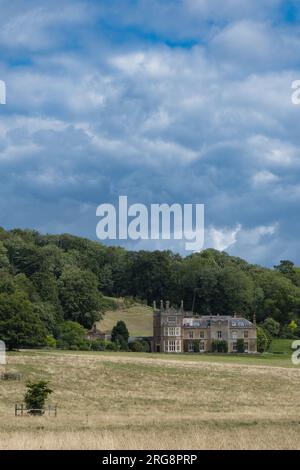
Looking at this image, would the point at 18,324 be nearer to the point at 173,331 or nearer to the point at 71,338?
the point at 71,338

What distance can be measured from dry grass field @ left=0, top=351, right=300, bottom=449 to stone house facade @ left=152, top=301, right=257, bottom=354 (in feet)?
119

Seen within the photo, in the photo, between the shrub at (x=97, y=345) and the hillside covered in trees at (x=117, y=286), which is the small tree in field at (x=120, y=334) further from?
the shrub at (x=97, y=345)

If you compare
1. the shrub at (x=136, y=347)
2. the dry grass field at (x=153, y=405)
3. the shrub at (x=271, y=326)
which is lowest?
the dry grass field at (x=153, y=405)

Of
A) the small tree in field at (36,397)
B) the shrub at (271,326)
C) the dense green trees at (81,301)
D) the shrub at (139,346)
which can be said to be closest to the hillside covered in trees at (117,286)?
the dense green trees at (81,301)

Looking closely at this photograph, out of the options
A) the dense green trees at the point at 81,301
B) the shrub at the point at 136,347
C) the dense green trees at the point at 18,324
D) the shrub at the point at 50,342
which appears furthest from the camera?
the dense green trees at the point at 81,301

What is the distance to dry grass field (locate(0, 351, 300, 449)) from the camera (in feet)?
80.4

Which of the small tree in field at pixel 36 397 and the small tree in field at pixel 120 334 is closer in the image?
the small tree in field at pixel 36 397

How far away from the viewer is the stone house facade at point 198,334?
127812 millimetres

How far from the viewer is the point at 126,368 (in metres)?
A: 74.6

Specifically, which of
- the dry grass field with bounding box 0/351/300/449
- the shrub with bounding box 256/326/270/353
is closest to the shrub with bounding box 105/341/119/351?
the shrub with bounding box 256/326/270/353

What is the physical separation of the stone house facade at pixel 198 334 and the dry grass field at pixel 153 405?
119ft

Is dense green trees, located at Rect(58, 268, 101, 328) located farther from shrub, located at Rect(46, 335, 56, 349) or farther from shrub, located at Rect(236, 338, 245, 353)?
shrub, located at Rect(46, 335, 56, 349)

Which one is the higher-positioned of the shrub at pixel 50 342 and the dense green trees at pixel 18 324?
the dense green trees at pixel 18 324
